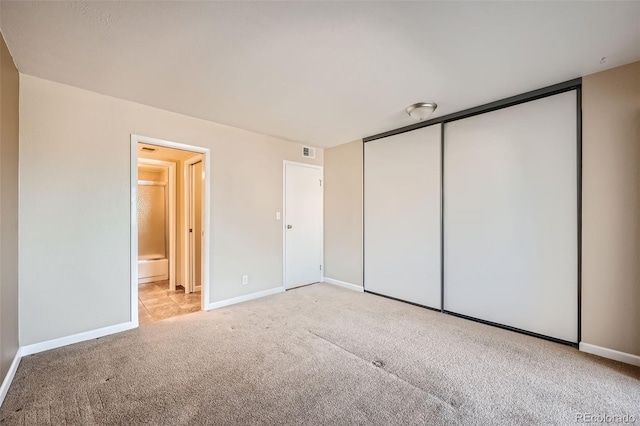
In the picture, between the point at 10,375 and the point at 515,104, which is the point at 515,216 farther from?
the point at 10,375

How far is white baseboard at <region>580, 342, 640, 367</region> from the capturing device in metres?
2.19

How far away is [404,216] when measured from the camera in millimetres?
3811

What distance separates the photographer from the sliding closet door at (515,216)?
2557 millimetres

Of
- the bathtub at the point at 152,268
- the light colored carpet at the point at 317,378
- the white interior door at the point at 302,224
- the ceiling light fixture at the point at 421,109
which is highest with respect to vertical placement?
the ceiling light fixture at the point at 421,109

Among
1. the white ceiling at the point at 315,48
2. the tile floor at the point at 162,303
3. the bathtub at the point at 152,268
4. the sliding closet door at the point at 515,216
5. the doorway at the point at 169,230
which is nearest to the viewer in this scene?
the white ceiling at the point at 315,48

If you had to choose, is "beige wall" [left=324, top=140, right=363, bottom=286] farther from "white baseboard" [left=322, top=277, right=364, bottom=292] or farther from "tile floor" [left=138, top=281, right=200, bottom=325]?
"tile floor" [left=138, top=281, right=200, bottom=325]

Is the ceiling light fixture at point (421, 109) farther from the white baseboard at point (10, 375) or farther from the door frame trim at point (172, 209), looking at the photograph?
the white baseboard at point (10, 375)

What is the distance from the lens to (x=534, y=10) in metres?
1.63

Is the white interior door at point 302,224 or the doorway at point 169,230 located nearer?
the doorway at point 169,230

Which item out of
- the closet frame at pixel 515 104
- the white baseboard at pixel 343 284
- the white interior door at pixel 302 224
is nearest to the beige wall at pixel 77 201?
the white interior door at pixel 302 224

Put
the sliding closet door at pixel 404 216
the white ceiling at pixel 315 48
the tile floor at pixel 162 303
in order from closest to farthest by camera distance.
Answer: the white ceiling at pixel 315 48 < the tile floor at pixel 162 303 < the sliding closet door at pixel 404 216

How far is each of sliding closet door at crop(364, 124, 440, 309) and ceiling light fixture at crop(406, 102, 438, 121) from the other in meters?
0.47

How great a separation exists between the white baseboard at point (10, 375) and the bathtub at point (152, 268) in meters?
2.71

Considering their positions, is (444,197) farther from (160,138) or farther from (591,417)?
(160,138)
